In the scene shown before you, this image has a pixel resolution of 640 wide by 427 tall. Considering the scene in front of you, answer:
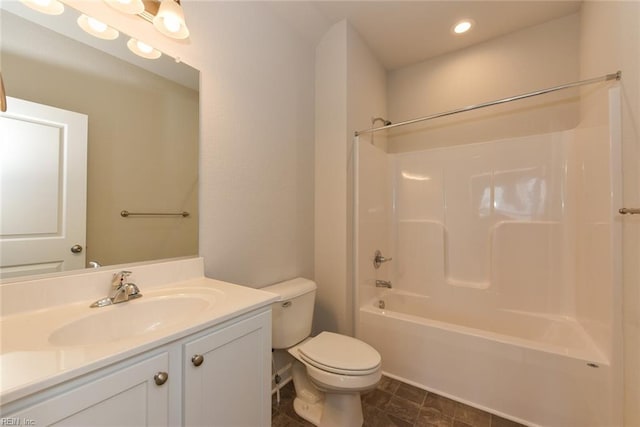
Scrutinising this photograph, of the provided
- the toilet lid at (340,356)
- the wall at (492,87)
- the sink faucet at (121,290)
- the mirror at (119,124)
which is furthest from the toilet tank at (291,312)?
the wall at (492,87)

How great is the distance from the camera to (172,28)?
1.08 metres

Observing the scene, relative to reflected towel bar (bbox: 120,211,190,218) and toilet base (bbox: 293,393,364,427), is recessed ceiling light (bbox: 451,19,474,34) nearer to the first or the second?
reflected towel bar (bbox: 120,211,190,218)

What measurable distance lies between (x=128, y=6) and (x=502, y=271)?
272 centimetres

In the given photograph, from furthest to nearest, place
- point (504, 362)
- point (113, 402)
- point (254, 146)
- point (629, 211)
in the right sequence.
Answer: point (254, 146) < point (504, 362) < point (629, 211) < point (113, 402)

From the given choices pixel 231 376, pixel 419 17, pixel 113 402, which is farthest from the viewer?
pixel 419 17

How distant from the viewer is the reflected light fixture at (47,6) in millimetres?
856

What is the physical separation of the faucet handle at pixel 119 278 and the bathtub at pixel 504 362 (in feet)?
4.84

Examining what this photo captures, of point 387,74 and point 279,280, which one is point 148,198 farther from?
point 387,74

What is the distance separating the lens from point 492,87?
2127 millimetres

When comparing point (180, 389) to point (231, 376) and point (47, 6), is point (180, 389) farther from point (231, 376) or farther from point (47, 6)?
point (47, 6)

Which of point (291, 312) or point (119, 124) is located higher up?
point (119, 124)

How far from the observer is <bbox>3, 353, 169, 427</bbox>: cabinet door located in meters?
0.50

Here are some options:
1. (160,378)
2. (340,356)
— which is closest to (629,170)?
(340,356)

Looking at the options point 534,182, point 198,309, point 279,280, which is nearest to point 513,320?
point 534,182
